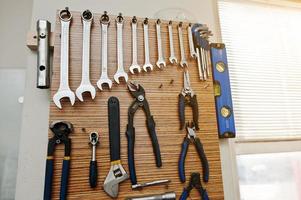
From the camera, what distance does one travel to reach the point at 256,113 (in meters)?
1.08

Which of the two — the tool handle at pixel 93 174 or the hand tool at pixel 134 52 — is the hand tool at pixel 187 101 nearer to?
the hand tool at pixel 134 52

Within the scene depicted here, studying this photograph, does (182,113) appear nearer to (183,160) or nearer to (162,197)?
(183,160)

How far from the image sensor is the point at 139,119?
2.50 feet

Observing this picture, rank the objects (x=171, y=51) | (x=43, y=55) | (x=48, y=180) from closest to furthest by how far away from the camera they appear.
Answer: (x=48, y=180)
(x=43, y=55)
(x=171, y=51)

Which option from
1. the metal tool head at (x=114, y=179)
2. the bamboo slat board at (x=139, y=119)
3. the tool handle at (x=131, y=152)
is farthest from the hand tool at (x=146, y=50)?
the metal tool head at (x=114, y=179)

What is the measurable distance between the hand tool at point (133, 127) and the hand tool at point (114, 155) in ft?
0.10

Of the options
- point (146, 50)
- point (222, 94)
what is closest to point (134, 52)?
point (146, 50)

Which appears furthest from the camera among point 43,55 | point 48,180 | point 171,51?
point 171,51

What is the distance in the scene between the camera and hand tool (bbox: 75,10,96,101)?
0.72m

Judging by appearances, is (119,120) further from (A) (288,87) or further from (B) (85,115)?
(A) (288,87)

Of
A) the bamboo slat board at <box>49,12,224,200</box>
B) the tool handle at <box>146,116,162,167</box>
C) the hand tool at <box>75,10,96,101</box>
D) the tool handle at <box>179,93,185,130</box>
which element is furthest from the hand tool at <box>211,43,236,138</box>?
the hand tool at <box>75,10,96,101</box>

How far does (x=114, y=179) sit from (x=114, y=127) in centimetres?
16

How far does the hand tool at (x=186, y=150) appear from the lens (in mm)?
740

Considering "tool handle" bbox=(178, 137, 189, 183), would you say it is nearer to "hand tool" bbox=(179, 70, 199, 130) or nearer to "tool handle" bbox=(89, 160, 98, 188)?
"hand tool" bbox=(179, 70, 199, 130)
